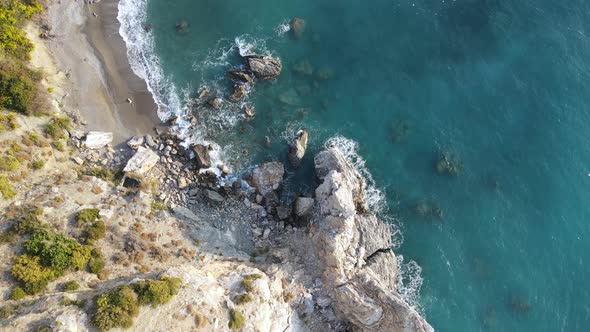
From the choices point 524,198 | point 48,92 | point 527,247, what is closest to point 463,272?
point 527,247

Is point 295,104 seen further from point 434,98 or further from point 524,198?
point 524,198

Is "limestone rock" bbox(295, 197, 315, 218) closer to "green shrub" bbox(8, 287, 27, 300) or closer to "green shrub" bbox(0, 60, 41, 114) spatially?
"green shrub" bbox(8, 287, 27, 300)

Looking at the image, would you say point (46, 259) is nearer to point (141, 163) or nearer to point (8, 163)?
point (8, 163)

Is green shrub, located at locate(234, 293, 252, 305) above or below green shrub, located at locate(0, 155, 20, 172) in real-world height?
Answer: below

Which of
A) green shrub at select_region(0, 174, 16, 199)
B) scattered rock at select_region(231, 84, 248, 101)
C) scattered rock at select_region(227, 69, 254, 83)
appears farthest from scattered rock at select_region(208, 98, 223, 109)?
green shrub at select_region(0, 174, 16, 199)

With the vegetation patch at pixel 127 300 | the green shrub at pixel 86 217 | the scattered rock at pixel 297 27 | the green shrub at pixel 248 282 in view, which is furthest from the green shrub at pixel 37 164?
the scattered rock at pixel 297 27

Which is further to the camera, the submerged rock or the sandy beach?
the submerged rock

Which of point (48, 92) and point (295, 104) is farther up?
point (48, 92)
